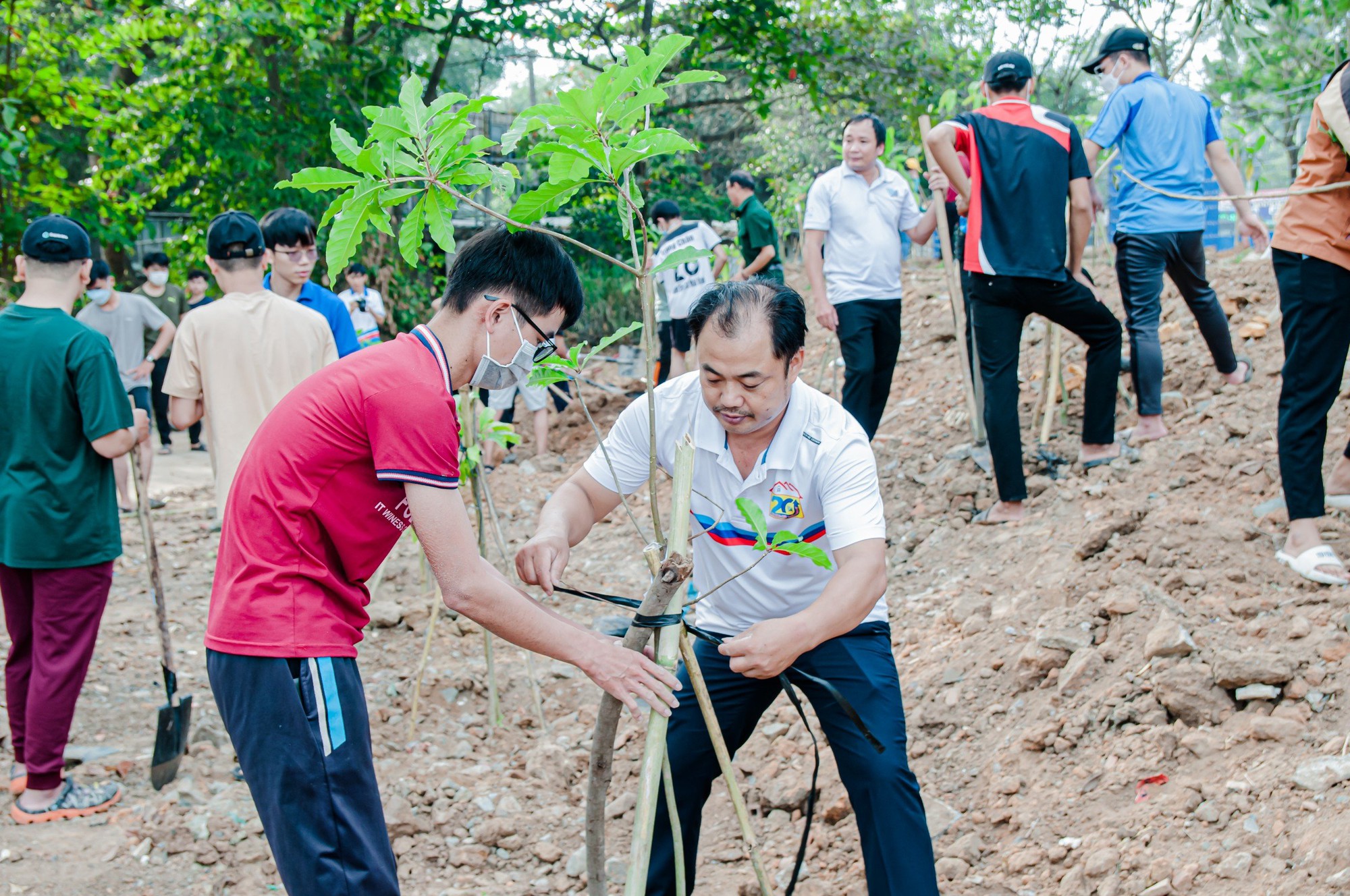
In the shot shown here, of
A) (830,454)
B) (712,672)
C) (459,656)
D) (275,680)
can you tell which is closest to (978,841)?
(712,672)

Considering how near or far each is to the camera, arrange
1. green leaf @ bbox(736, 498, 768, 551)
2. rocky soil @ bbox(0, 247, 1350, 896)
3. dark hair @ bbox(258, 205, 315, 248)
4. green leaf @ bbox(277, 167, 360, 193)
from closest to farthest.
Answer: green leaf @ bbox(277, 167, 360, 193) < green leaf @ bbox(736, 498, 768, 551) < rocky soil @ bbox(0, 247, 1350, 896) < dark hair @ bbox(258, 205, 315, 248)

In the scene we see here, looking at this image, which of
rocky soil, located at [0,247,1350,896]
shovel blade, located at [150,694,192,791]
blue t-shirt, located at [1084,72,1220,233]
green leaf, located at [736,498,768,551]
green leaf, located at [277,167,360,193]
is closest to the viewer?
green leaf, located at [277,167,360,193]

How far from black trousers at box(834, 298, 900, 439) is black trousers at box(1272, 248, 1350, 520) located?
2.01 meters

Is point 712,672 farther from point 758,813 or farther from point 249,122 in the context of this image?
point 249,122

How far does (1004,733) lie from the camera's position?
3381mm

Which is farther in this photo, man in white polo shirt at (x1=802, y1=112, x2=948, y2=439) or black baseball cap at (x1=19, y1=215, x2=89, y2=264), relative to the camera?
man in white polo shirt at (x1=802, y1=112, x2=948, y2=439)

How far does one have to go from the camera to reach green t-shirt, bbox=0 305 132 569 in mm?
3293

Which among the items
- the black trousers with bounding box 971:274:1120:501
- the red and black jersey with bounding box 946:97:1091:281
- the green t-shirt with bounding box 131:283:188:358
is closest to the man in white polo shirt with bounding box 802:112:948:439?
the red and black jersey with bounding box 946:97:1091:281

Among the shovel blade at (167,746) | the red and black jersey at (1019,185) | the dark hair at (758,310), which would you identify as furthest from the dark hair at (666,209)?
the dark hair at (758,310)

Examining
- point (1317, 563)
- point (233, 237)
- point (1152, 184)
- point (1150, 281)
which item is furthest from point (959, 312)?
point (233, 237)

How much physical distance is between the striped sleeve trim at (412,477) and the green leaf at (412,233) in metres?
0.35

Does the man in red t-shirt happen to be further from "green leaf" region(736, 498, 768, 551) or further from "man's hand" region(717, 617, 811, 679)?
"green leaf" region(736, 498, 768, 551)

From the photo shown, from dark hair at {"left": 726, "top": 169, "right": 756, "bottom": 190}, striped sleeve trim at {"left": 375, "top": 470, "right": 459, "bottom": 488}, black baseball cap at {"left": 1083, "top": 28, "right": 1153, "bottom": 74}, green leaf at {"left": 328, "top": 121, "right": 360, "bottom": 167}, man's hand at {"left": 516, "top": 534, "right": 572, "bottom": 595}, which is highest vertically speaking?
black baseball cap at {"left": 1083, "top": 28, "right": 1153, "bottom": 74}

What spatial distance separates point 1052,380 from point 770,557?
3618mm
